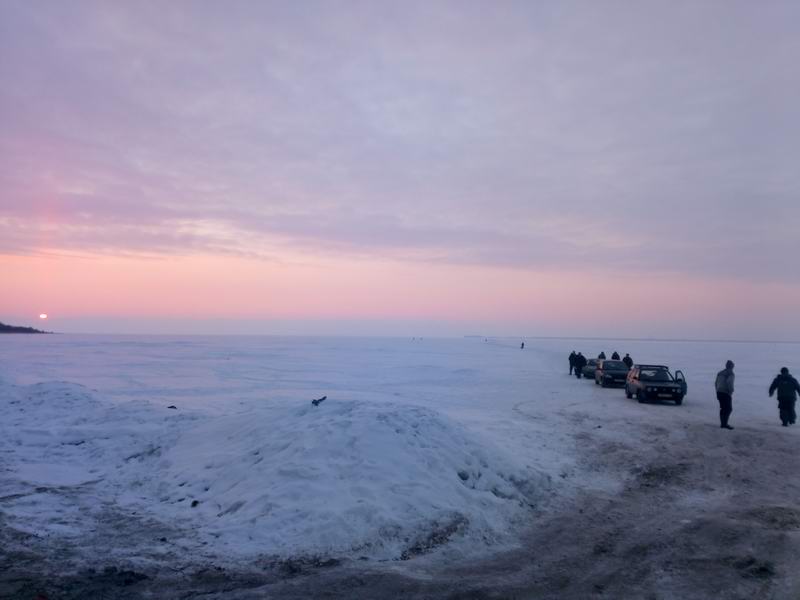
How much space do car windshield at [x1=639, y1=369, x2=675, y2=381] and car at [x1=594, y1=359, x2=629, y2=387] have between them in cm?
719

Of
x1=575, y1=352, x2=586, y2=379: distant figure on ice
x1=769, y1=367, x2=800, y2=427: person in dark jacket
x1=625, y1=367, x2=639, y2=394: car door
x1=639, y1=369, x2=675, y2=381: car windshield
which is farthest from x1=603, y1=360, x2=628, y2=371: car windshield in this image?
x1=769, y1=367, x2=800, y2=427: person in dark jacket

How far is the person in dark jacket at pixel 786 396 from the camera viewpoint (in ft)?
59.0

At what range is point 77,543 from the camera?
25.3 feet

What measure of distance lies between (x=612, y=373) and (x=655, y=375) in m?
8.03

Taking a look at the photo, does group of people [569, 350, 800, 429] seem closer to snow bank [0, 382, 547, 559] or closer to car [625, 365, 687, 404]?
car [625, 365, 687, 404]

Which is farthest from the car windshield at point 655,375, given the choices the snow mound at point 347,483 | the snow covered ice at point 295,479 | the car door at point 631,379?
the snow mound at point 347,483

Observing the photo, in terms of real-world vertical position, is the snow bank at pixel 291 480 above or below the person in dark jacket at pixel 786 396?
below

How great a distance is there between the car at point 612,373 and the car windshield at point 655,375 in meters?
7.19

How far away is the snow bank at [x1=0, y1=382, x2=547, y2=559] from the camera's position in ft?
26.5

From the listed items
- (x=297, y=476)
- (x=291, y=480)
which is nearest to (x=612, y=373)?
(x=297, y=476)

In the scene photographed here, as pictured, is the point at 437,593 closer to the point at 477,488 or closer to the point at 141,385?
the point at 477,488

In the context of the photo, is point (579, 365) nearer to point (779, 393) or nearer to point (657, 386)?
point (657, 386)

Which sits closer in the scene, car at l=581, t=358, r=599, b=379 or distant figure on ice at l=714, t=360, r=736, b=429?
distant figure on ice at l=714, t=360, r=736, b=429

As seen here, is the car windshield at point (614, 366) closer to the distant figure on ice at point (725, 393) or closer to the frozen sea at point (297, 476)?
the frozen sea at point (297, 476)
